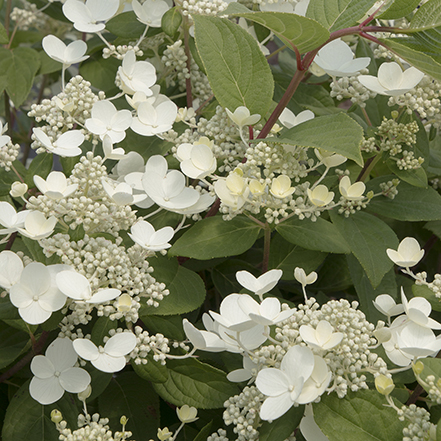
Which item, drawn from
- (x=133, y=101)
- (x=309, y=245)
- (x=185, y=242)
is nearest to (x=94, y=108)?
(x=133, y=101)

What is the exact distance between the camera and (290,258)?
73cm

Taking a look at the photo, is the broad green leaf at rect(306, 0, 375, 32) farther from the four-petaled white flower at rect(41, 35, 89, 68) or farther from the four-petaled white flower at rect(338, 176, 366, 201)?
the four-petaled white flower at rect(41, 35, 89, 68)

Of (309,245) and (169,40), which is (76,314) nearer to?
(309,245)

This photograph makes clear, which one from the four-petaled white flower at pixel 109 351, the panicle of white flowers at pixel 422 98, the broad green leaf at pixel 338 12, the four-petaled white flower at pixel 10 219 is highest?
the broad green leaf at pixel 338 12

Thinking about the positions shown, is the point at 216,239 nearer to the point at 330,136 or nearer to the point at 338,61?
the point at 330,136

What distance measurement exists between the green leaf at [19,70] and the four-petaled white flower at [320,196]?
0.61 m

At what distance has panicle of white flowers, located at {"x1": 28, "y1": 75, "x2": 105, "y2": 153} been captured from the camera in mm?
681

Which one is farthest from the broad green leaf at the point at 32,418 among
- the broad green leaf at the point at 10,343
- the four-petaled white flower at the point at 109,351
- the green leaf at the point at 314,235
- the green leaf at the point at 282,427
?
the green leaf at the point at 314,235

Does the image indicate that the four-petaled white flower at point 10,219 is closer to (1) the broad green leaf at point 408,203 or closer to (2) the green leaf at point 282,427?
(2) the green leaf at point 282,427

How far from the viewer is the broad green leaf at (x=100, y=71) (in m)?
0.96

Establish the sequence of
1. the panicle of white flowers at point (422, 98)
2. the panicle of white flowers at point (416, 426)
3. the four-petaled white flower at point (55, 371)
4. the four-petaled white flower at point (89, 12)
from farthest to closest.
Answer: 1. the four-petaled white flower at point (89, 12)
2. the panicle of white flowers at point (422, 98)
3. the four-petaled white flower at point (55, 371)
4. the panicle of white flowers at point (416, 426)

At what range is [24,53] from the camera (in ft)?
3.33

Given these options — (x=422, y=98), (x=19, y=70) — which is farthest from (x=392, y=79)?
(x=19, y=70)

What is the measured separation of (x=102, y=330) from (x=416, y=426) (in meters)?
0.35
